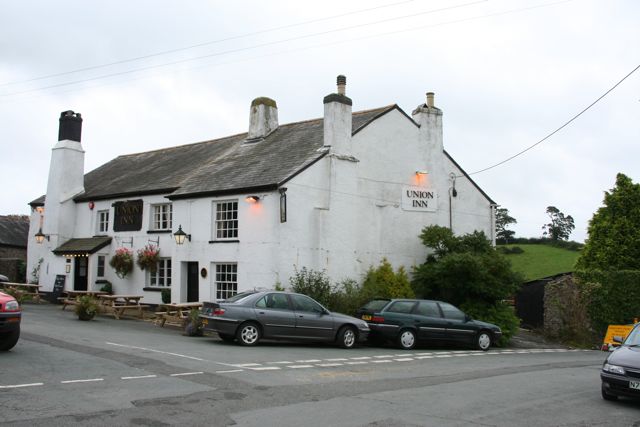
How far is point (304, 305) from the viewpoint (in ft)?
53.6

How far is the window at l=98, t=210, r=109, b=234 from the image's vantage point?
2783cm

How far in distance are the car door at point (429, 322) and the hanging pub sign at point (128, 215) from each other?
531 inches

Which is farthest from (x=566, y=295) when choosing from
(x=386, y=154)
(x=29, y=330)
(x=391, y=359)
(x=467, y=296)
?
(x=29, y=330)

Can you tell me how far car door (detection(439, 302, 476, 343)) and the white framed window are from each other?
12.3 meters

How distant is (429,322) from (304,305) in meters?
4.13

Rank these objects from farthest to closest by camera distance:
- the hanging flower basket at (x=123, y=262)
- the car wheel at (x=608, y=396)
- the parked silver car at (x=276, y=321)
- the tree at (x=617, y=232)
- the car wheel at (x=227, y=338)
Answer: the tree at (x=617, y=232)
the hanging flower basket at (x=123, y=262)
the car wheel at (x=227, y=338)
the parked silver car at (x=276, y=321)
the car wheel at (x=608, y=396)

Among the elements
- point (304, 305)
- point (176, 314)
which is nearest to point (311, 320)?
point (304, 305)

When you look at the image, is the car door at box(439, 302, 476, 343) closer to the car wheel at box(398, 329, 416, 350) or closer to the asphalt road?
the car wheel at box(398, 329, 416, 350)

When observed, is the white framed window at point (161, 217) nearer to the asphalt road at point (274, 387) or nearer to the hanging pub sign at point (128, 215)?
the hanging pub sign at point (128, 215)

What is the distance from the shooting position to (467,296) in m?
21.7

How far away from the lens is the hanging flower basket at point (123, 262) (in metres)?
25.4

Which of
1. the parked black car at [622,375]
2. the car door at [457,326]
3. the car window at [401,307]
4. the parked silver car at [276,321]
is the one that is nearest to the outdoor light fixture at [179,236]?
the parked silver car at [276,321]

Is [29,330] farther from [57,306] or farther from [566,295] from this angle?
[566,295]

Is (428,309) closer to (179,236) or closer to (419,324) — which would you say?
(419,324)
